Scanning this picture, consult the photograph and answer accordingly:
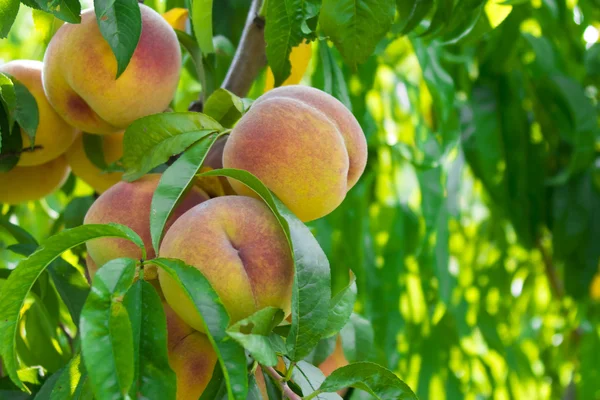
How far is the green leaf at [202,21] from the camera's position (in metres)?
0.69

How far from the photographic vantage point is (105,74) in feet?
2.09

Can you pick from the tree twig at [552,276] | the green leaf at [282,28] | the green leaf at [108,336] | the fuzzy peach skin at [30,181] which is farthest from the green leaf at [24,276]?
the tree twig at [552,276]

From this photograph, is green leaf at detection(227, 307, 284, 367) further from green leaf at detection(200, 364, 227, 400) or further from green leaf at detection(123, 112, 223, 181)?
green leaf at detection(123, 112, 223, 181)

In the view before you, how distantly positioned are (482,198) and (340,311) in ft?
4.17

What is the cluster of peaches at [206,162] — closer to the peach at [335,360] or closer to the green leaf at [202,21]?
the green leaf at [202,21]

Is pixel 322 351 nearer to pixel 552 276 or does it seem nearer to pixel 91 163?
pixel 91 163

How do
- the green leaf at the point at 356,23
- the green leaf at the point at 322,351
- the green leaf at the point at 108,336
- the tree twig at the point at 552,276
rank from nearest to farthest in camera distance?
the green leaf at the point at 108,336 → the green leaf at the point at 356,23 → the green leaf at the point at 322,351 → the tree twig at the point at 552,276

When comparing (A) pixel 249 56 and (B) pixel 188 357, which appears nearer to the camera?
(B) pixel 188 357

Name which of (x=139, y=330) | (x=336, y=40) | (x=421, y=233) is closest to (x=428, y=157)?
(x=421, y=233)

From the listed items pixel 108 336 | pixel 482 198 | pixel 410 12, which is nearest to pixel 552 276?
pixel 482 198

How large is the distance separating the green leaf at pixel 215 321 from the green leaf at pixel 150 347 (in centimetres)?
3

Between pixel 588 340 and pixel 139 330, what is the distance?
1410 mm

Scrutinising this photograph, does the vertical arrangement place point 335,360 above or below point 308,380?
below

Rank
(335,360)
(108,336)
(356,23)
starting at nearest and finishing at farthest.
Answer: (108,336) < (356,23) < (335,360)
